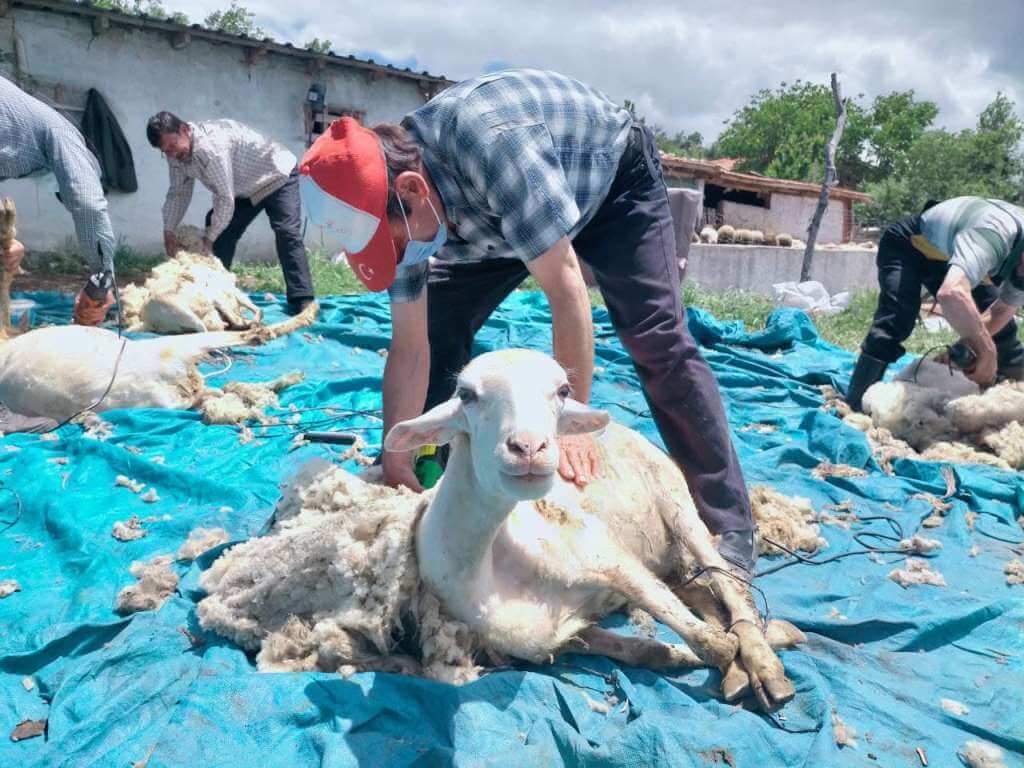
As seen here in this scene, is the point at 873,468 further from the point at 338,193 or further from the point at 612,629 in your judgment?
the point at 338,193

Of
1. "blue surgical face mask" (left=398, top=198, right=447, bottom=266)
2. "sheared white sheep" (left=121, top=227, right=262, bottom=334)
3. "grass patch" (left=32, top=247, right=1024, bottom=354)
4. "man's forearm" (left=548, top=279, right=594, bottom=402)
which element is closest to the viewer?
"man's forearm" (left=548, top=279, right=594, bottom=402)

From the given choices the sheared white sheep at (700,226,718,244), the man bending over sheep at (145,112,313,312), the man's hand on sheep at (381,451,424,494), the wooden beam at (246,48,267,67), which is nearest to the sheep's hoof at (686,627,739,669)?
the man's hand on sheep at (381,451,424,494)

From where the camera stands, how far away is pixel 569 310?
242 centimetres

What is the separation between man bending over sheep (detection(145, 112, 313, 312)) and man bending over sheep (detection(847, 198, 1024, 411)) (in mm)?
4756

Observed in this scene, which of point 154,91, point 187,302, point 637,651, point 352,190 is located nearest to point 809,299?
point 187,302

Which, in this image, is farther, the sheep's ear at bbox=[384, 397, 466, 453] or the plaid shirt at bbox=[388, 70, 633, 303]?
the plaid shirt at bbox=[388, 70, 633, 303]

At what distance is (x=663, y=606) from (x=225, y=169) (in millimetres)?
5738

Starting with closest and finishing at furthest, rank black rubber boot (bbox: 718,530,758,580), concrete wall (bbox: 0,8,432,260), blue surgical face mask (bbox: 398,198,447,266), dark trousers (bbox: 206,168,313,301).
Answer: blue surgical face mask (bbox: 398,198,447,266) → black rubber boot (bbox: 718,530,758,580) → dark trousers (bbox: 206,168,313,301) → concrete wall (bbox: 0,8,432,260)

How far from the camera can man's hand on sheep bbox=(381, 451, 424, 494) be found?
2768 millimetres

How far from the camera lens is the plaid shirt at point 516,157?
233 centimetres

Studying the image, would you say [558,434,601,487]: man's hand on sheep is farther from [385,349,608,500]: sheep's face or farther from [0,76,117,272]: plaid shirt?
[0,76,117,272]: plaid shirt

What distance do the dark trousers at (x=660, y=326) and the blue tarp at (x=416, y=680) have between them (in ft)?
1.50

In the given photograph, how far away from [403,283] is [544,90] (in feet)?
2.71

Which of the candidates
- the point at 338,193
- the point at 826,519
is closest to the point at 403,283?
the point at 338,193
